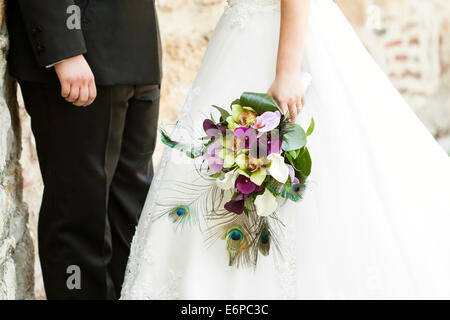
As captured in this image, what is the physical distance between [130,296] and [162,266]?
0.11 meters

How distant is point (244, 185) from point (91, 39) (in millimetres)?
604

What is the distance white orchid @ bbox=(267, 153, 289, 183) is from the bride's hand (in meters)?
0.17

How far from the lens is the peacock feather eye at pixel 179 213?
1436mm

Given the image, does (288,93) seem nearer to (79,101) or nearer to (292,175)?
(292,175)

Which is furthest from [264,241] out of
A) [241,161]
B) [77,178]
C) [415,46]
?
[415,46]

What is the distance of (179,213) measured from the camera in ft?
4.72

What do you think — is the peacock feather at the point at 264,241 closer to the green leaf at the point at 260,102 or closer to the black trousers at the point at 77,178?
the green leaf at the point at 260,102

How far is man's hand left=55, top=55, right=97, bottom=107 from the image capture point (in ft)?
4.99

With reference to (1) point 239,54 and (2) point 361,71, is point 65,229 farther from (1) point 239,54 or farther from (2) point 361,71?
(2) point 361,71

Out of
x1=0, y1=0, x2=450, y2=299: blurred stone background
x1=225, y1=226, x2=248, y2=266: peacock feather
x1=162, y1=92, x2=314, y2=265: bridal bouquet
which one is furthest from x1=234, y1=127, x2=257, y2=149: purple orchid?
x1=0, y1=0, x2=450, y2=299: blurred stone background

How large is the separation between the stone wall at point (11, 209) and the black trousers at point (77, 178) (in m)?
0.07

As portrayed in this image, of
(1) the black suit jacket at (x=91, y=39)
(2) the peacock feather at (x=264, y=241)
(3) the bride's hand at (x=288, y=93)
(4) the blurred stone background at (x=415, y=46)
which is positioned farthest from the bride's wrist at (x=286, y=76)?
(4) the blurred stone background at (x=415, y=46)

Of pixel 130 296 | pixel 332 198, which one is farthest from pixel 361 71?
pixel 130 296

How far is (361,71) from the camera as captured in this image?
1.53 m
